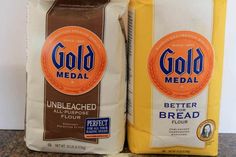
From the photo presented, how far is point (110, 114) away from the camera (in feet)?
2.50

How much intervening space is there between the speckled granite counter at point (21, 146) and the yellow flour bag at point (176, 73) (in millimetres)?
72

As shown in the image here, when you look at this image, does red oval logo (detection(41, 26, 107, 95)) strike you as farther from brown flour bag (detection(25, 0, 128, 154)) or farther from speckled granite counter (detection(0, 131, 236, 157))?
speckled granite counter (detection(0, 131, 236, 157))

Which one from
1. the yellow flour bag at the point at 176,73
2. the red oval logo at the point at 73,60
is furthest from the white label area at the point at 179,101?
the red oval logo at the point at 73,60

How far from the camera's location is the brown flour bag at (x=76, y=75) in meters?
0.73

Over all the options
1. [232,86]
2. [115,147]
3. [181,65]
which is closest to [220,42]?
[181,65]

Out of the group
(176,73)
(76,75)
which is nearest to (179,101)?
(176,73)

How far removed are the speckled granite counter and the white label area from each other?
9 cm

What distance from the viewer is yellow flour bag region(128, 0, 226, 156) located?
28.3 inches

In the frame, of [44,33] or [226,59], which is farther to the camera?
[226,59]

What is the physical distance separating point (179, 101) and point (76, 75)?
215 millimetres

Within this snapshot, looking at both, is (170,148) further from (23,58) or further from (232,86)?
(23,58)

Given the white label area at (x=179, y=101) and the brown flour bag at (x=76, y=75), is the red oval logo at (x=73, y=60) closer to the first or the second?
the brown flour bag at (x=76, y=75)

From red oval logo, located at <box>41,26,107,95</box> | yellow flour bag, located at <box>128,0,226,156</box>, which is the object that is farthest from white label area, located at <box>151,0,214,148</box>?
red oval logo, located at <box>41,26,107,95</box>

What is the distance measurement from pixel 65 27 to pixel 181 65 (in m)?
0.24
